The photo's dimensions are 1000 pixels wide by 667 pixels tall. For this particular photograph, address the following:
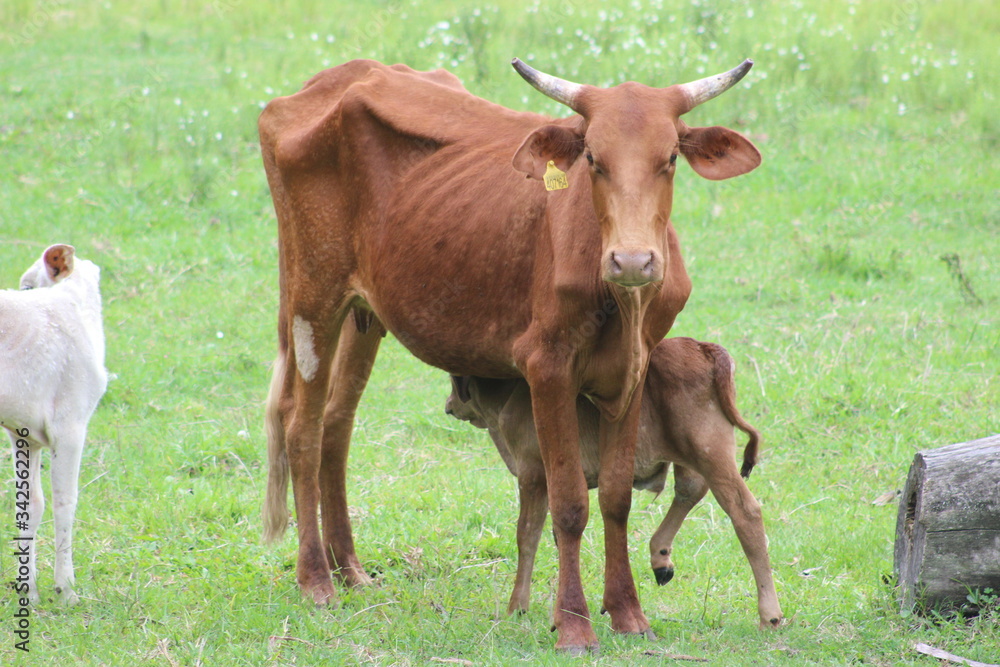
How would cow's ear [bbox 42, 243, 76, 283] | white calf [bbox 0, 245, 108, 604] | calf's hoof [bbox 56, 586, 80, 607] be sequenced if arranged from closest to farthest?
1. white calf [bbox 0, 245, 108, 604]
2. calf's hoof [bbox 56, 586, 80, 607]
3. cow's ear [bbox 42, 243, 76, 283]

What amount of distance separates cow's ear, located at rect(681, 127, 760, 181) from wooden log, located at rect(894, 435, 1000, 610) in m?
1.41

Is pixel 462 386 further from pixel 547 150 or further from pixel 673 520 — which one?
pixel 547 150

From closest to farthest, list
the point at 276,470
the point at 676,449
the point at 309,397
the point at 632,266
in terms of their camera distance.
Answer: the point at 632,266 < the point at 676,449 < the point at 309,397 < the point at 276,470

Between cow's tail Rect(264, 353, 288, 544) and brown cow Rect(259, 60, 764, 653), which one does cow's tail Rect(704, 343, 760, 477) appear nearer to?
brown cow Rect(259, 60, 764, 653)

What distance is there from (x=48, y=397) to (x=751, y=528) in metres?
3.05

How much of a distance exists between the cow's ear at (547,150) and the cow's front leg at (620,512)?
100 centimetres

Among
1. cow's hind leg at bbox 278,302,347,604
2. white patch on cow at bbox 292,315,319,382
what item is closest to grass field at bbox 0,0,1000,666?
cow's hind leg at bbox 278,302,347,604

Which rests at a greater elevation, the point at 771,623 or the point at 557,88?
the point at 557,88

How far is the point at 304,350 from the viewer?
6.01m

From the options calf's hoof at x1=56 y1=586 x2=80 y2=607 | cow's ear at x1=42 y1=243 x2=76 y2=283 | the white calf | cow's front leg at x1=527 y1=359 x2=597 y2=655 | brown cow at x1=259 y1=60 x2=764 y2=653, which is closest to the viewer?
brown cow at x1=259 y1=60 x2=764 y2=653

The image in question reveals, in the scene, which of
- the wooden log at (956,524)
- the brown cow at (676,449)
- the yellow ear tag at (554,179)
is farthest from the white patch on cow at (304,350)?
the wooden log at (956,524)

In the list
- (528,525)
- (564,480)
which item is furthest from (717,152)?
(528,525)

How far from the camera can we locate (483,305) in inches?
205

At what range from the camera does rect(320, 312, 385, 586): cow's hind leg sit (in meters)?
6.04
